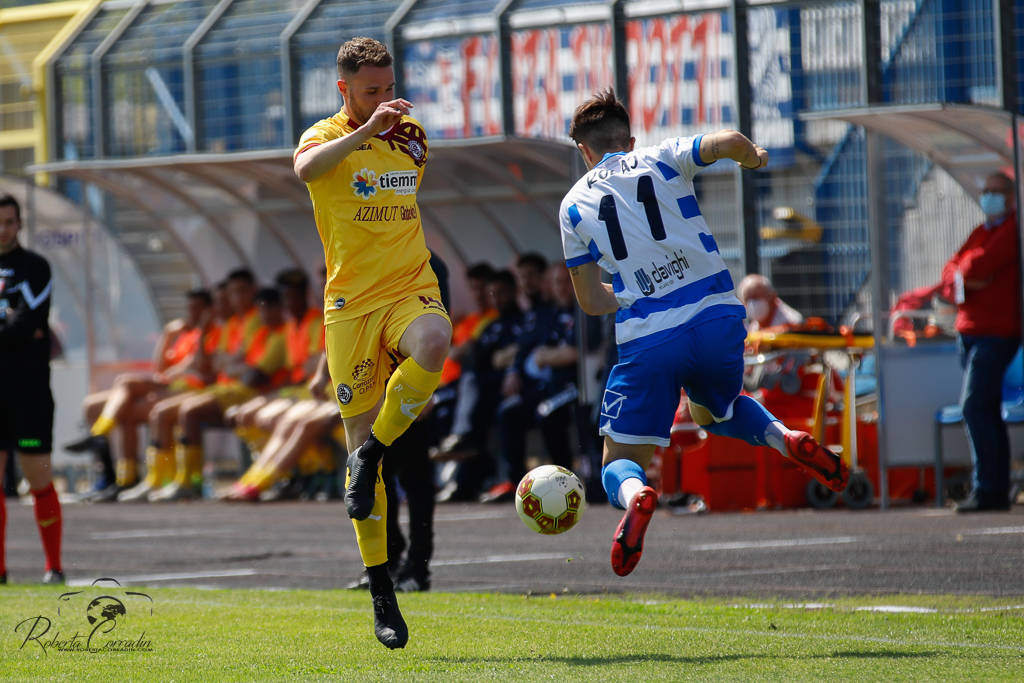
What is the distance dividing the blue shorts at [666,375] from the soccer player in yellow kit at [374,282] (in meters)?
0.70

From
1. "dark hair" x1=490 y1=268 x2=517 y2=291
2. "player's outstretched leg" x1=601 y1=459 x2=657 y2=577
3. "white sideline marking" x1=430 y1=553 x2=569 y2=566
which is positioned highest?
"dark hair" x1=490 y1=268 x2=517 y2=291

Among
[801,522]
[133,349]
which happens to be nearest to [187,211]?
[133,349]

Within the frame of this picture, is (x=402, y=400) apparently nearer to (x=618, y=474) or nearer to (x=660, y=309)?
(x=618, y=474)

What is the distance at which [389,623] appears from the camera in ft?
19.8

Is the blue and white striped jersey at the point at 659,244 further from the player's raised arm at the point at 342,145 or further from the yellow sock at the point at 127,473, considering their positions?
the yellow sock at the point at 127,473

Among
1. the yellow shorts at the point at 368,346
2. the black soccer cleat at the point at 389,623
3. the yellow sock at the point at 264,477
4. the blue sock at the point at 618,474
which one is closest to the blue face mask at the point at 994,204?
the blue sock at the point at 618,474

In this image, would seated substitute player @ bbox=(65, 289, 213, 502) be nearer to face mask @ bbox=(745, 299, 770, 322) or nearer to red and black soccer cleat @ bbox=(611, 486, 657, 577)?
face mask @ bbox=(745, 299, 770, 322)

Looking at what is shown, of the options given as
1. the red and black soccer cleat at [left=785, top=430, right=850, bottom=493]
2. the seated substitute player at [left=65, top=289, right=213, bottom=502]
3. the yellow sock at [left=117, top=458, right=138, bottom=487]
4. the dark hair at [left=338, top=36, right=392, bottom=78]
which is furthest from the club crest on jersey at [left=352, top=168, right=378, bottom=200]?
the yellow sock at [left=117, top=458, right=138, bottom=487]

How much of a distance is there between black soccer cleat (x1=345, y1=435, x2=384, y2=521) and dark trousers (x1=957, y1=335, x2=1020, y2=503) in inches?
269

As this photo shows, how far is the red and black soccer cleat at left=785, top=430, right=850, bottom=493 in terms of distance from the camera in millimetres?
6152

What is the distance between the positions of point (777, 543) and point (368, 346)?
4787mm

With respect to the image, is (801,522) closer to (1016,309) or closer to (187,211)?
(1016,309)

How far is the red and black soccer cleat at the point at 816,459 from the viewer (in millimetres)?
6152

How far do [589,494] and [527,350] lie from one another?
161 cm
